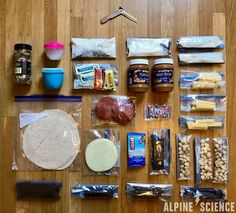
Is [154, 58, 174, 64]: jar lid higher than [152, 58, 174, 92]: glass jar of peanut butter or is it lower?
higher

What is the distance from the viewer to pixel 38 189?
150cm

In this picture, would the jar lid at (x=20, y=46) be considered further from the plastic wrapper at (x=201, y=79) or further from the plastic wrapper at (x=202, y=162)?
the plastic wrapper at (x=202, y=162)

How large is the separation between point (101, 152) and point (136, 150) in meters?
0.16

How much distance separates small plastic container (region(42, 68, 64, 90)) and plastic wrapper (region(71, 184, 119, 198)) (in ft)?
1.58

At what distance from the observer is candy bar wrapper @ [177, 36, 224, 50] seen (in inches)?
60.4

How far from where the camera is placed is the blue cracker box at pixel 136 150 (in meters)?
1.50

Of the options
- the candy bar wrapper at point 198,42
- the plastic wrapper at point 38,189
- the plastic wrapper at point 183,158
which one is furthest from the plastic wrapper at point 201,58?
the plastic wrapper at point 38,189

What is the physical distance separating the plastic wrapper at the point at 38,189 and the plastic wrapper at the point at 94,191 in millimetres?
79

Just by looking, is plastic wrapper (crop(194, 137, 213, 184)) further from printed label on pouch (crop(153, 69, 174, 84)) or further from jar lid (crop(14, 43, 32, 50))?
jar lid (crop(14, 43, 32, 50))

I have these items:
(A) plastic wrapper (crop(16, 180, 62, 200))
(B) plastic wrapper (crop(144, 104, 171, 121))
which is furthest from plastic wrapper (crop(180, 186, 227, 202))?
(A) plastic wrapper (crop(16, 180, 62, 200))

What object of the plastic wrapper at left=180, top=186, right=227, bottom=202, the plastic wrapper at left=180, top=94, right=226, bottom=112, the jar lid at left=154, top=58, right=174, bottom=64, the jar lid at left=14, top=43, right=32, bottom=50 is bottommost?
the plastic wrapper at left=180, top=186, right=227, bottom=202

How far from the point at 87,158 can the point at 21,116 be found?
14.5 inches

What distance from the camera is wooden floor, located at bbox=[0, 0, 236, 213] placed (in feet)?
4.98

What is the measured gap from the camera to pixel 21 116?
1525 millimetres
